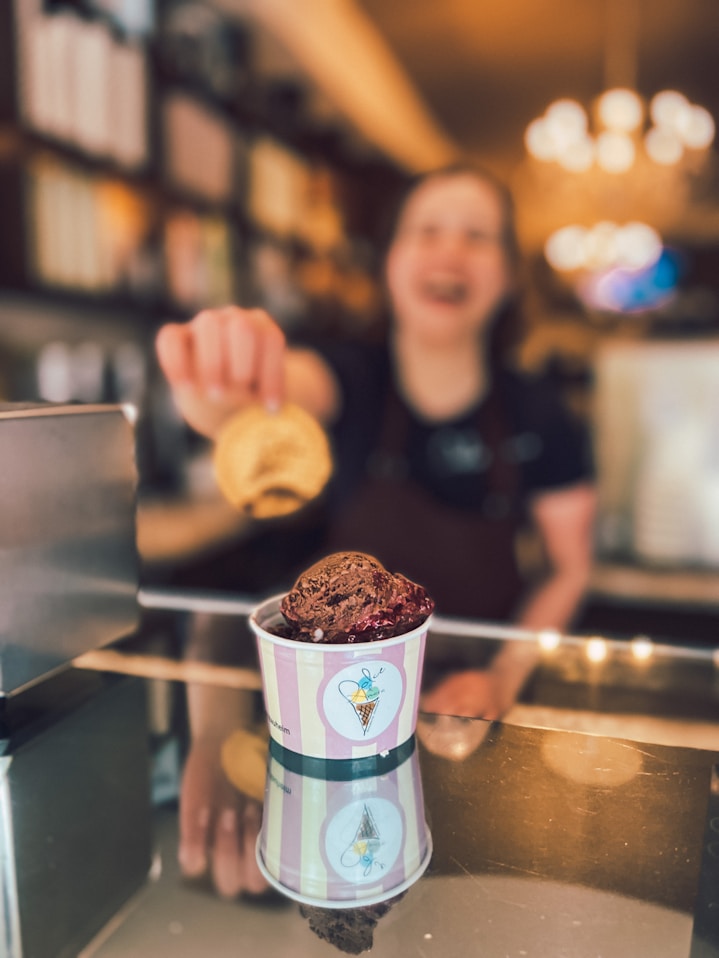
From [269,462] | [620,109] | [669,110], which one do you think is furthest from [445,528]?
[669,110]

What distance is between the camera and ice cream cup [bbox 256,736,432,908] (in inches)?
17.0

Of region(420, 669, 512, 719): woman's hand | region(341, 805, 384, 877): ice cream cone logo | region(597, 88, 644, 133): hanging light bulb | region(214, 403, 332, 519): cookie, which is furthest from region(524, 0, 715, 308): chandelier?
region(341, 805, 384, 877): ice cream cone logo

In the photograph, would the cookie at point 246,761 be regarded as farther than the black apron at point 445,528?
No

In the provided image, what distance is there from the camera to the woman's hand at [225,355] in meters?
0.76

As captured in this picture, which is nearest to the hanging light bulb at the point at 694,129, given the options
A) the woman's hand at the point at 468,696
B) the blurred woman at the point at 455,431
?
the blurred woman at the point at 455,431

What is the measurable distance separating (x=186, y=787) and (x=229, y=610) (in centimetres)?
43

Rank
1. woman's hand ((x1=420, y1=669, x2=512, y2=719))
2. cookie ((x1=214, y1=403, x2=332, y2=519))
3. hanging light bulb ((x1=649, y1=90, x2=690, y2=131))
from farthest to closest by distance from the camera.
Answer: hanging light bulb ((x1=649, y1=90, x2=690, y2=131)), cookie ((x1=214, y1=403, x2=332, y2=519)), woman's hand ((x1=420, y1=669, x2=512, y2=719))

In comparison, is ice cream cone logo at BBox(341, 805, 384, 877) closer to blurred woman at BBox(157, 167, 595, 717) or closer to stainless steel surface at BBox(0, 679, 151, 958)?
stainless steel surface at BBox(0, 679, 151, 958)

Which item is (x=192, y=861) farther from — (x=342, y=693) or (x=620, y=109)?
(x=620, y=109)

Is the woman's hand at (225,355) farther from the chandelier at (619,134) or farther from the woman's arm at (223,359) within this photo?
the chandelier at (619,134)

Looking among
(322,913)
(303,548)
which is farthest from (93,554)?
(303,548)

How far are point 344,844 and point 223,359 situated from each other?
1.50ft

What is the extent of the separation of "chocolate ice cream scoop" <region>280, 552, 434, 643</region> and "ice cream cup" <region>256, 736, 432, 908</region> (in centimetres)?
10

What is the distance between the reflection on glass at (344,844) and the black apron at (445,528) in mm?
1003
